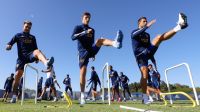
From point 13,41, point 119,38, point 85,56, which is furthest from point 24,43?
point 119,38

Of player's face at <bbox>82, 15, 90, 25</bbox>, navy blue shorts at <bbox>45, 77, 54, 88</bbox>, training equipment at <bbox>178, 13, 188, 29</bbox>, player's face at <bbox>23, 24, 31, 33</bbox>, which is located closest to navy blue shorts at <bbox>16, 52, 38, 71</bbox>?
player's face at <bbox>23, 24, 31, 33</bbox>

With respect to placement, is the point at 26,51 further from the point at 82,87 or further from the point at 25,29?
the point at 82,87

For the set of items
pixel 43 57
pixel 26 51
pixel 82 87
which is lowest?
pixel 82 87

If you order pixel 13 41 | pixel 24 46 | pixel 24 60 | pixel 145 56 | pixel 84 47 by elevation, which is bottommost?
pixel 145 56

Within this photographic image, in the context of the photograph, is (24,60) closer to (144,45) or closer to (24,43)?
(24,43)

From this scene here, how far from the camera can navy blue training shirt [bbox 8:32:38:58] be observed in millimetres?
8219

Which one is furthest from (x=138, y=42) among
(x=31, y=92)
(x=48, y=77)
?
(x=31, y=92)

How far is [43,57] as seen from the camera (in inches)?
264

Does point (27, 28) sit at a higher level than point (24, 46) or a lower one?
higher

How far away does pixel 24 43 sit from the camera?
8305mm

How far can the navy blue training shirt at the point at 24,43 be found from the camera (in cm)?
822

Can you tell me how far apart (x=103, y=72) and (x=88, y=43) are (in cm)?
254

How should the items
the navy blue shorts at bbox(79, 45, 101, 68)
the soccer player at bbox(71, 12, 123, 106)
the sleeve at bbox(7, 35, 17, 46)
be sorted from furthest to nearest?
1. the sleeve at bbox(7, 35, 17, 46)
2. the navy blue shorts at bbox(79, 45, 101, 68)
3. the soccer player at bbox(71, 12, 123, 106)

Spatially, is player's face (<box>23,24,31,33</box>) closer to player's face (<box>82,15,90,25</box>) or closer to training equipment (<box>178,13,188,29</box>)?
player's face (<box>82,15,90,25</box>)
